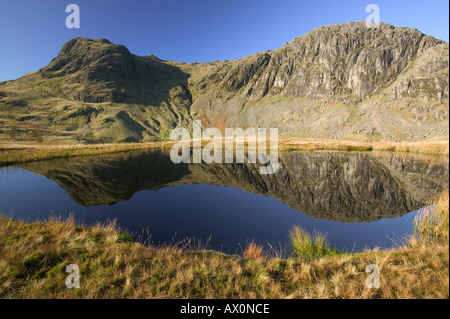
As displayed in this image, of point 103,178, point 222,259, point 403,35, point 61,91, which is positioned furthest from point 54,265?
point 61,91

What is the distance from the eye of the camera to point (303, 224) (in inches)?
521

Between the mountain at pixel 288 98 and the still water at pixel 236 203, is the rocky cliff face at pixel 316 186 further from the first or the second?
the mountain at pixel 288 98

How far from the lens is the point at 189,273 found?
6.08 meters

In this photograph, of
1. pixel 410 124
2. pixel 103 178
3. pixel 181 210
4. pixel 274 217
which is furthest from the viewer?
pixel 410 124

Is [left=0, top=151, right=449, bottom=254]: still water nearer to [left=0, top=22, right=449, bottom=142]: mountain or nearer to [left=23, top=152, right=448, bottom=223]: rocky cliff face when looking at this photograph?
[left=23, top=152, right=448, bottom=223]: rocky cliff face

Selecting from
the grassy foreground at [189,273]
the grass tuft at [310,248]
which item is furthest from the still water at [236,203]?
the grassy foreground at [189,273]

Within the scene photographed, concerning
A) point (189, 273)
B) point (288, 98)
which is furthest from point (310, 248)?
point (288, 98)

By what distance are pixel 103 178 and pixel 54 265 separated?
21264 millimetres

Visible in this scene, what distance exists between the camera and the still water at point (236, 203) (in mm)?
11766

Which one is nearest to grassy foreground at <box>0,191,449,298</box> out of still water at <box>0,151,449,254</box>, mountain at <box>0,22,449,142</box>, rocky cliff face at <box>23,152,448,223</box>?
still water at <box>0,151,449,254</box>

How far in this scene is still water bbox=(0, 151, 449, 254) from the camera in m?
11.8

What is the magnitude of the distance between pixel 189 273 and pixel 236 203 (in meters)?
12.1

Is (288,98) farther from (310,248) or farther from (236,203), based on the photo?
(310,248)
